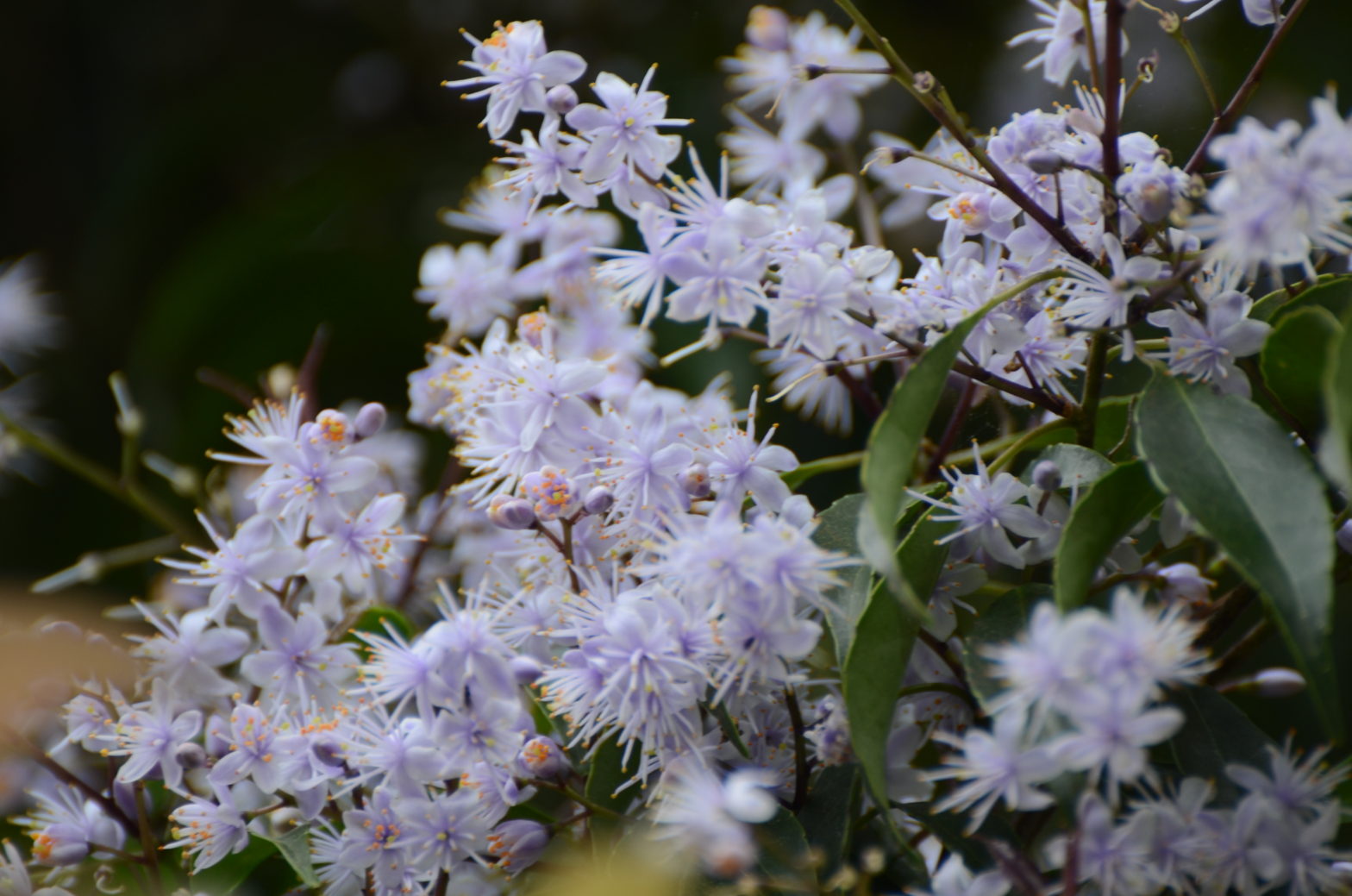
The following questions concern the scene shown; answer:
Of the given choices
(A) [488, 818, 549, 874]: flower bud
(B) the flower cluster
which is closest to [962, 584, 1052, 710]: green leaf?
(B) the flower cluster

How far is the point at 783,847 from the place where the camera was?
1.59ft

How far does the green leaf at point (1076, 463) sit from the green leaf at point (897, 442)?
9 centimetres

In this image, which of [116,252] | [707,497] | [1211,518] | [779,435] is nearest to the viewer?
[1211,518]

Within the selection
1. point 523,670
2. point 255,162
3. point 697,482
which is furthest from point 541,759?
point 255,162

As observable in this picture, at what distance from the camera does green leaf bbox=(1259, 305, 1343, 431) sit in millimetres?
446

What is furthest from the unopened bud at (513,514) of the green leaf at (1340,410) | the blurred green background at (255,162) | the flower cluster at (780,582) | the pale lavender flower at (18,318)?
the pale lavender flower at (18,318)

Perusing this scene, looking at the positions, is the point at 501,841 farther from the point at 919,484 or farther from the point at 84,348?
the point at 84,348

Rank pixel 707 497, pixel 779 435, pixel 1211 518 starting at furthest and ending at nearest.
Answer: pixel 779 435, pixel 707 497, pixel 1211 518

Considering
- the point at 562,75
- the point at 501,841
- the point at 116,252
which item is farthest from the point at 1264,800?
the point at 116,252

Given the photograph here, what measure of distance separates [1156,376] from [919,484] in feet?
0.52

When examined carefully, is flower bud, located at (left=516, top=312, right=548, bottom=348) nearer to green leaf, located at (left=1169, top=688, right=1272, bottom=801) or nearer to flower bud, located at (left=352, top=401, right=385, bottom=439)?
flower bud, located at (left=352, top=401, right=385, bottom=439)

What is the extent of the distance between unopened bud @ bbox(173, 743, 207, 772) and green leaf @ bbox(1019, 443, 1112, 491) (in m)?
0.44

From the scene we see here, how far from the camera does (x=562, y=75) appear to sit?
1.86 ft

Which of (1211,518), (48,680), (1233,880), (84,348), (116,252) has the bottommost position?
(84,348)
